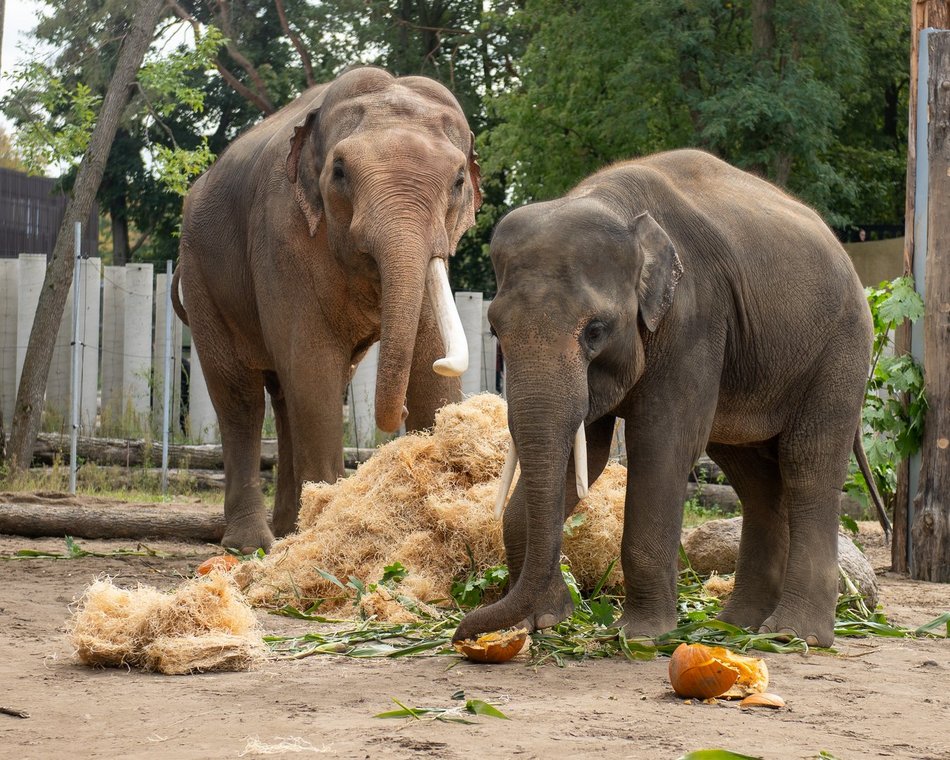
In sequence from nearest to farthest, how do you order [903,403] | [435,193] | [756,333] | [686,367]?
[686,367]
[756,333]
[435,193]
[903,403]

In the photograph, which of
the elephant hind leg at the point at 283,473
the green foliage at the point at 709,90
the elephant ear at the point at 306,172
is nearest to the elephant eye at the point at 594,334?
the elephant ear at the point at 306,172

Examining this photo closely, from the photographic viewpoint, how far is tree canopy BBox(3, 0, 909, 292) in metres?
16.9

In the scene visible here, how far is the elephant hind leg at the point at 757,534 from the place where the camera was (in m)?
6.04

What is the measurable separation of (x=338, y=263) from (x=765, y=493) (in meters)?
2.38

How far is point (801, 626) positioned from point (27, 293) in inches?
412

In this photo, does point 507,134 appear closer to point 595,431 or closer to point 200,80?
point 200,80

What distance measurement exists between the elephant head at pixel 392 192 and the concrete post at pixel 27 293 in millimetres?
7560

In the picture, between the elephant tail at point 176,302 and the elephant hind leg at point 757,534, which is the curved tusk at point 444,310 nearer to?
the elephant hind leg at point 757,534

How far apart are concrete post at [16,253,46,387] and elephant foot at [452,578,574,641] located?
10.3 metres

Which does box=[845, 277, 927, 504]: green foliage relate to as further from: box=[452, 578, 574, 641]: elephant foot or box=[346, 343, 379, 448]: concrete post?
box=[346, 343, 379, 448]: concrete post

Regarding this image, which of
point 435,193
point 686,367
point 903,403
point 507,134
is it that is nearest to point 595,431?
point 686,367

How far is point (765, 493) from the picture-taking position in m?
6.25

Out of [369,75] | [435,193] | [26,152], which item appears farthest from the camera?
[26,152]

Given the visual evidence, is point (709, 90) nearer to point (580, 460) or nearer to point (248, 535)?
A: point (248, 535)
